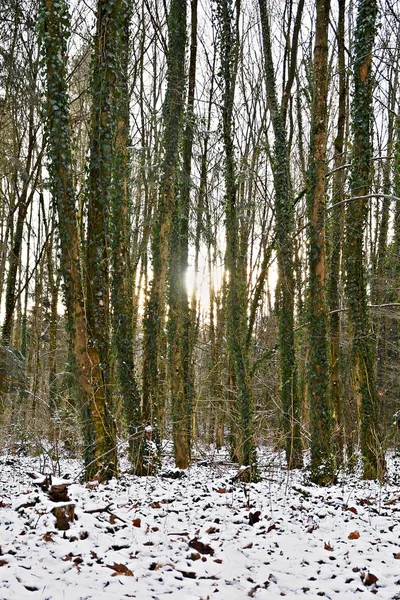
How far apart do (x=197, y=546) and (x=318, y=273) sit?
202 inches

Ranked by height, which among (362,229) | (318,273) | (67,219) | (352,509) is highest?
(362,229)

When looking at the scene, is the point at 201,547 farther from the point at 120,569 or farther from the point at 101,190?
the point at 101,190

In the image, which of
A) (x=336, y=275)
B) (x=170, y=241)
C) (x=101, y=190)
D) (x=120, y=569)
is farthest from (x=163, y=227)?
(x=120, y=569)

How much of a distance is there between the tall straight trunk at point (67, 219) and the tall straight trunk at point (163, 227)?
2.29 m

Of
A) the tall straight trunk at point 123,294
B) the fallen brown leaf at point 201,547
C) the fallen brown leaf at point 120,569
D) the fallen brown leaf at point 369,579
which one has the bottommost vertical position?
the fallen brown leaf at point 369,579

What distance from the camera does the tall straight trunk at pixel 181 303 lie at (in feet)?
31.8

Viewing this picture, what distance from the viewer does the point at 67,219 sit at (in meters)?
6.36

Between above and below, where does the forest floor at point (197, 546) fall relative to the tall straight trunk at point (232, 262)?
below

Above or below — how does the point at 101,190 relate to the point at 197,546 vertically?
above

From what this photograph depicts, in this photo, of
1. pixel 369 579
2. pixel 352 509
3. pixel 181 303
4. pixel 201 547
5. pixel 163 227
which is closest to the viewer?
pixel 369 579

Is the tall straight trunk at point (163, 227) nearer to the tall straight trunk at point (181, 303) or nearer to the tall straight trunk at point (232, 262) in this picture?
the tall straight trunk at point (181, 303)

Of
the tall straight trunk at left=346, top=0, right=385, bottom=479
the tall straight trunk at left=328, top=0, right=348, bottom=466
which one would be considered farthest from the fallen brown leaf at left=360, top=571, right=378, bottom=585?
the tall straight trunk at left=328, top=0, right=348, bottom=466

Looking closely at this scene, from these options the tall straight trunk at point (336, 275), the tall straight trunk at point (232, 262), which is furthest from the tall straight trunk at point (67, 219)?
the tall straight trunk at point (336, 275)

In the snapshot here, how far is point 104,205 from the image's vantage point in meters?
6.91
